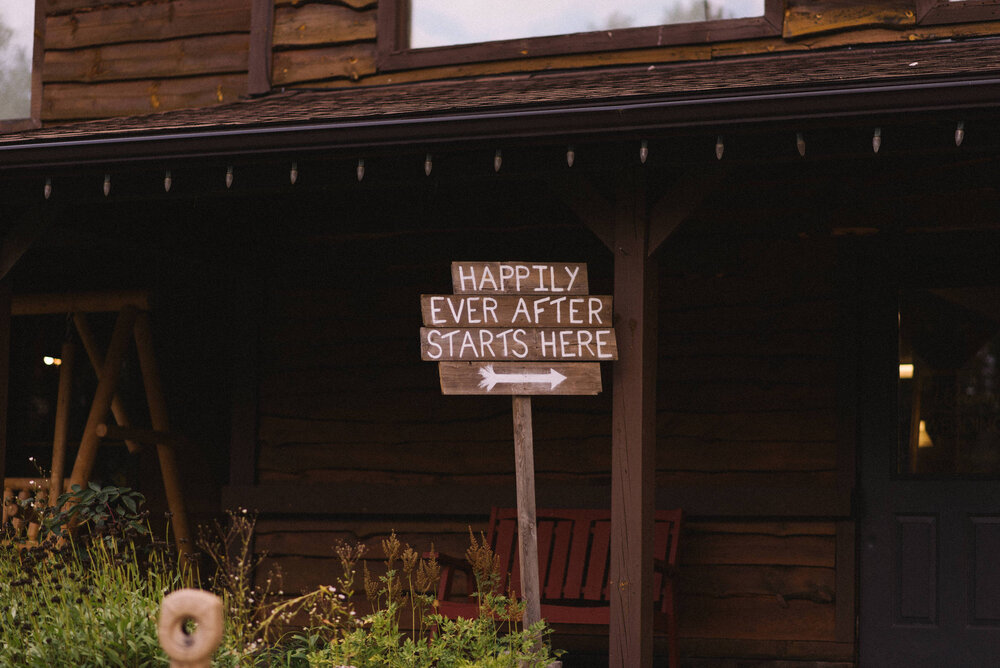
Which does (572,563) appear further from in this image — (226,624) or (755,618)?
(226,624)

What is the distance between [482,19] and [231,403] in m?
2.79

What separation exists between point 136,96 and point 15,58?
1186 millimetres

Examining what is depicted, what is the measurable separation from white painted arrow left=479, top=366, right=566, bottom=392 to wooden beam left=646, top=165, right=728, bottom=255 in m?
0.63

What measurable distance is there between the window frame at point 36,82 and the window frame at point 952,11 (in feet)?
17.7

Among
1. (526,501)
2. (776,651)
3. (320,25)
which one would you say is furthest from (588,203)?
(320,25)

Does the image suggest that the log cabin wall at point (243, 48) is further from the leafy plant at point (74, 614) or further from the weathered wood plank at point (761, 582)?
the leafy plant at point (74, 614)

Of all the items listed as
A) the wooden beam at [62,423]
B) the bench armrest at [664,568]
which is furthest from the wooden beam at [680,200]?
the wooden beam at [62,423]

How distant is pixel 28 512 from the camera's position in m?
6.71

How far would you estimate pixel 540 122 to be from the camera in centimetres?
449

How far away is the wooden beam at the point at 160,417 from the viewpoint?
22.0 feet

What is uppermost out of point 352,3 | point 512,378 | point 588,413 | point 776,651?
point 352,3

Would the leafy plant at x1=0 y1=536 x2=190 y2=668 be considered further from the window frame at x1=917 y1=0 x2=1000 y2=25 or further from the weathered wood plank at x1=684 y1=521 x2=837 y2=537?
the window frame at x1=917 y1=0 x2=1000 y2=25

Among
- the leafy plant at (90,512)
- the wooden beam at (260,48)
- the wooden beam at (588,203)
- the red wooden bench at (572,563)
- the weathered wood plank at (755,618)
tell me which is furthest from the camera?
the wooden beam at (260,48)

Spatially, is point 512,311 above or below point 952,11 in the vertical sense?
below
